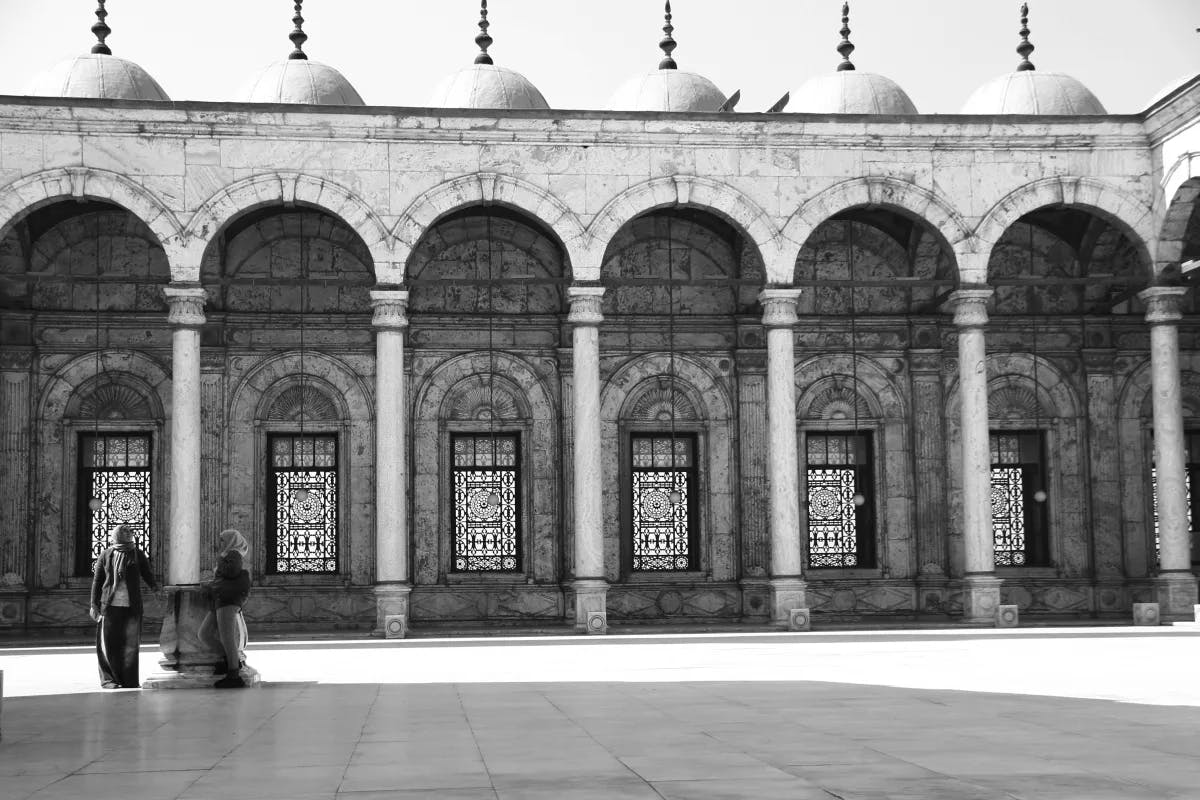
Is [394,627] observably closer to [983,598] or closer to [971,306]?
[983,598]

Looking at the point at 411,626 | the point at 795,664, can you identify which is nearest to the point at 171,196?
the point at 411,626

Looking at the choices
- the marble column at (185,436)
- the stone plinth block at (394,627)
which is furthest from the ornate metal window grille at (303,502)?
the stone plinth block at (394,627)

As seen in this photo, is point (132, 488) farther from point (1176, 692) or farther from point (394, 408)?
point (1176, 692)

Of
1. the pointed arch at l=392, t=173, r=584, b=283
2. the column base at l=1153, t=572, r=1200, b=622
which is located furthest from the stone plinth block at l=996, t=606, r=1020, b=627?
the pointed arch at l=392, t=173, r=584, b=283

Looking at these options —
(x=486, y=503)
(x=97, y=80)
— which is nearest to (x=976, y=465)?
(x=486, y=503)

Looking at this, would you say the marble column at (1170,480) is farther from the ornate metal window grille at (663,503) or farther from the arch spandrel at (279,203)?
the arch spandrel at (279,203)

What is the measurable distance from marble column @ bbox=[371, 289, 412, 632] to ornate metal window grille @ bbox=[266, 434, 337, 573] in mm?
3808

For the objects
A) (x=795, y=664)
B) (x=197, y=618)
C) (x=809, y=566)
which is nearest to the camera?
(x=197, y=618)

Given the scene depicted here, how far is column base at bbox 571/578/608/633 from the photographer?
22.2 meters

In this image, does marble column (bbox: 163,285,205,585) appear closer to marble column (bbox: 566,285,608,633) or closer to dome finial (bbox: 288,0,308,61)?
marble column (bbox: 566,285,608,633)

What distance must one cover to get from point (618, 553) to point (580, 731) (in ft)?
53.7

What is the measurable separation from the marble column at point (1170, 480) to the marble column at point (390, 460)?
11.5 metres

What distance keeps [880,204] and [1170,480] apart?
6.09 meters

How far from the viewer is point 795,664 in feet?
51.0
